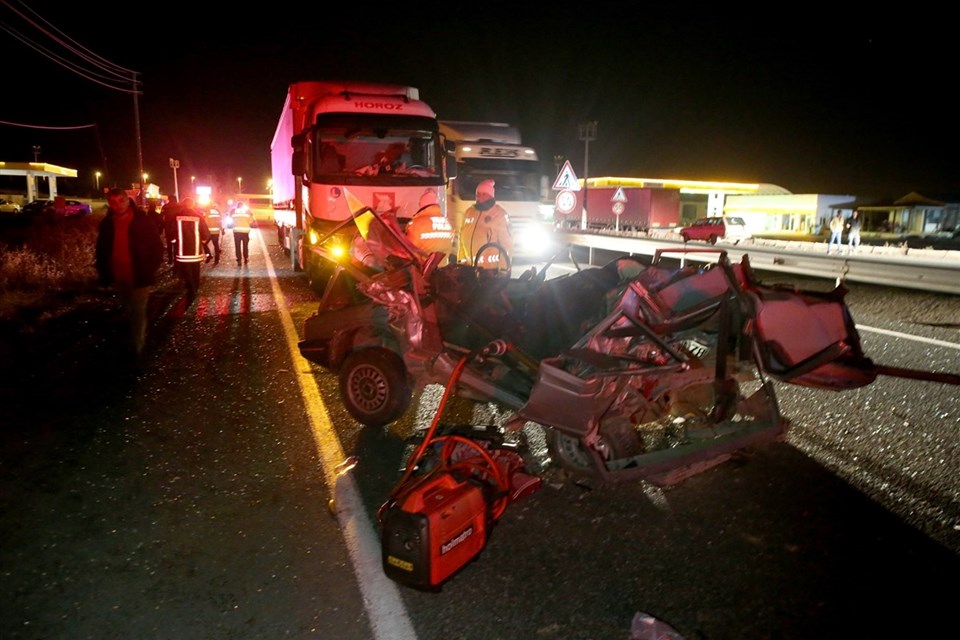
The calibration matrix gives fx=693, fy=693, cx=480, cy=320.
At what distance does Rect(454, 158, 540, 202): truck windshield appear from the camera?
1859 cm

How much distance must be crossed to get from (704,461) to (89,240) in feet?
58.5

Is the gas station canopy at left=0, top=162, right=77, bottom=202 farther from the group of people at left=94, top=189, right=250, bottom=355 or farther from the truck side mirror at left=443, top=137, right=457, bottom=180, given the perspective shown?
the group of people at left=94, top=189, right=250, bottom=355

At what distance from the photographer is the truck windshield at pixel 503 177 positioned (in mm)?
18594

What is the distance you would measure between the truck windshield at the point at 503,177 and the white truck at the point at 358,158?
17.1 ft

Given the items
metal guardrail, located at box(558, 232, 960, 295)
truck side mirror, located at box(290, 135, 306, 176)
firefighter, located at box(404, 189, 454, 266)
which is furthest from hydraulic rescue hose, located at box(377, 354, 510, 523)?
truck side mirror, located at box(290, 135, 306, 176)

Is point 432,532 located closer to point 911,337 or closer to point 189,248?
point 911,337

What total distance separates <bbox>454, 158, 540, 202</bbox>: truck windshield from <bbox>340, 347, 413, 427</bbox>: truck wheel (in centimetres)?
1365

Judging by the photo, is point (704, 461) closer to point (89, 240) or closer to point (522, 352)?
point (522, 352)

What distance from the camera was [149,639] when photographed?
2770 mm

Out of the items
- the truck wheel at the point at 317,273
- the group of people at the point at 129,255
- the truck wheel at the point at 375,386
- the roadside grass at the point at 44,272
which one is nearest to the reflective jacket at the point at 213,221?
the roadside grass at the point at 44,272

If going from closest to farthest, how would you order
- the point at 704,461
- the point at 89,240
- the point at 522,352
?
the point at 704,461 → the point at 522,352 → the point at 89,240

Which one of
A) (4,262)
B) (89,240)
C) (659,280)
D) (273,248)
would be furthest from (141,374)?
(273,248)

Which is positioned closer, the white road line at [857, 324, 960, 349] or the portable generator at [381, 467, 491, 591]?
the portable generator at [381, 467, 491, 591]

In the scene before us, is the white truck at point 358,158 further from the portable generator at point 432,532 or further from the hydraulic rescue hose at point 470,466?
the portable generator at point 432,532
